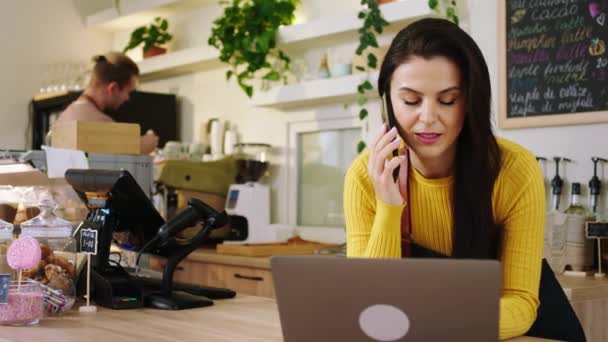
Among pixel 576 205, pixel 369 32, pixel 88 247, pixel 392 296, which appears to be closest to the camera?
pixel 392 296

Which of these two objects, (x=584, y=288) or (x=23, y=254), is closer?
(x=23, y=254)

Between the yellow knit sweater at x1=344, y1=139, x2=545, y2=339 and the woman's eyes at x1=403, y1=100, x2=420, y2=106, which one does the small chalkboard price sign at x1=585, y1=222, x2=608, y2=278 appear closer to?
the yellow knit sweater at x1=344, y1=139, x2=545, y2=339

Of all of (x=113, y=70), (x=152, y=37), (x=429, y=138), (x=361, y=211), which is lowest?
(x=361, y=211)

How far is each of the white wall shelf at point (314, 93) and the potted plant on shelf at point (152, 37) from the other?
1200mm

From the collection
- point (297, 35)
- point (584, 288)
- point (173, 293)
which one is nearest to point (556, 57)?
point (584, 288)

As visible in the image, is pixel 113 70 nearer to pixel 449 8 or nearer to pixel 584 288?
pixel 449 8

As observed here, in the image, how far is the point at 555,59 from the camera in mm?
2982

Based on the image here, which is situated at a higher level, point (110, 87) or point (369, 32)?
point (369, 32)

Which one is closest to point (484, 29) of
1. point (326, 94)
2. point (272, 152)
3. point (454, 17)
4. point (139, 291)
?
point (454, 17)

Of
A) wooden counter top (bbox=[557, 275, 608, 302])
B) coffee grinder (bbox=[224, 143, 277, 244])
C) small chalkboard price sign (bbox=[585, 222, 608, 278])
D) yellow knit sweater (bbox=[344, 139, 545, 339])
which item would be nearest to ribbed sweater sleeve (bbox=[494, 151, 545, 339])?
yellow knit sweater (bbox=[344, 139, 545, 339])

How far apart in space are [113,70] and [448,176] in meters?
2.81

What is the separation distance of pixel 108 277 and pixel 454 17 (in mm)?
1967

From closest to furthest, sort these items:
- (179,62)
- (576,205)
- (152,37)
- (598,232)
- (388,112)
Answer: (388,112) < (598,232) < (576,205) < (179,62) < (152,37)

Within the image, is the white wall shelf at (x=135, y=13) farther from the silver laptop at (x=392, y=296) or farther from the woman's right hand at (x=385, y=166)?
the silver laptop at (x=392, y=296)
